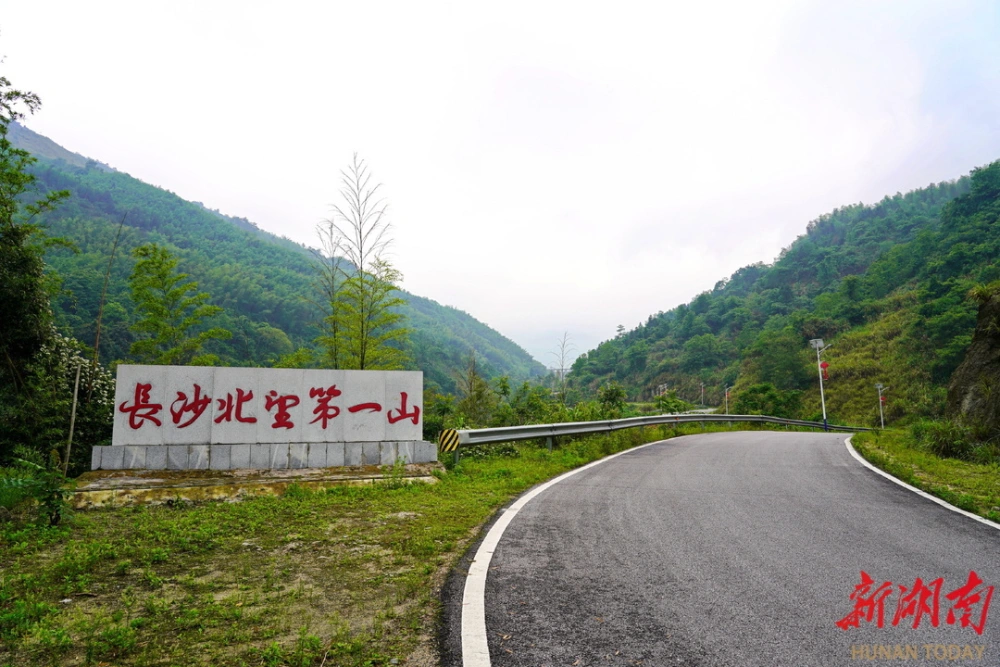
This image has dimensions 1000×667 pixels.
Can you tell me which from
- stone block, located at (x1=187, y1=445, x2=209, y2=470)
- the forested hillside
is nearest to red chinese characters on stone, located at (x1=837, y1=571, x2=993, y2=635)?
stone block, located at (x1=187, y1=445, x2=209, y2=470)

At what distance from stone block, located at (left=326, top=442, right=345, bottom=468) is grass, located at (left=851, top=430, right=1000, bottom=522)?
8.07 meters

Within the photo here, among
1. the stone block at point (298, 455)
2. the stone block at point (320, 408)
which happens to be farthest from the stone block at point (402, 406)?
the stone block at point (298, 455)

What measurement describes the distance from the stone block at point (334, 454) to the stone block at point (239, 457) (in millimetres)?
1114

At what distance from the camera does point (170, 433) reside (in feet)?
24.0

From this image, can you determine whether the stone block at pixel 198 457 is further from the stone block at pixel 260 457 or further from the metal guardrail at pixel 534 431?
the metal guardrail at pixel 534 431

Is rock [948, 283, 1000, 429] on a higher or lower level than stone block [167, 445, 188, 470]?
higher

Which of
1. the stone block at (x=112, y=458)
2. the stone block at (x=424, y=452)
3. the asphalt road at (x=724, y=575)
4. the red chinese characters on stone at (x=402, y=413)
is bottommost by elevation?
the asphalt road at (x=724, y=575)

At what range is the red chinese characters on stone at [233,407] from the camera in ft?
24.7

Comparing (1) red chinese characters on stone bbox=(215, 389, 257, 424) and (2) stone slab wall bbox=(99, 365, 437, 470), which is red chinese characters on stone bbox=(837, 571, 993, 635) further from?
(1) red chinese characters on stone bbox=(215, 389, 257, 424)

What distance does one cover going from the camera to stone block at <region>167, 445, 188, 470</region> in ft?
23.7

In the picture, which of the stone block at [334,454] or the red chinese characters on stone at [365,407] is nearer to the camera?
the stone block at [334,454]

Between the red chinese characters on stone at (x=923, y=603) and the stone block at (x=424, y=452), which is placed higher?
the stone block at (x=424, y=452)

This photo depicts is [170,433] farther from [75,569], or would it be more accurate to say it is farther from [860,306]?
[860,306]

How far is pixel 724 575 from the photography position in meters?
3.66
